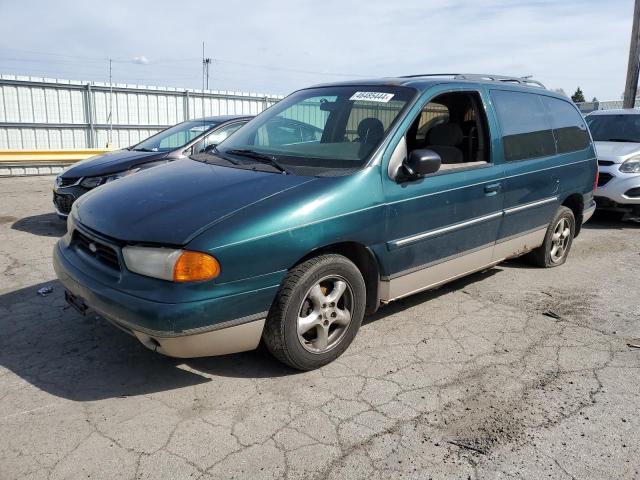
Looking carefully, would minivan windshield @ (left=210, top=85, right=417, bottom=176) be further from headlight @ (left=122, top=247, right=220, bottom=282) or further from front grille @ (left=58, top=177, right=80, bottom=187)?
front grille @ (left=58, top=177, right=80, bottom=187)

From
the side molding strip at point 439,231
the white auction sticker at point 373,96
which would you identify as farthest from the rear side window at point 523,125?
the white auction sticker at point 373,96

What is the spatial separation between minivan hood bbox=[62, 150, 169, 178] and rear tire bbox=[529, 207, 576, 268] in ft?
15.6

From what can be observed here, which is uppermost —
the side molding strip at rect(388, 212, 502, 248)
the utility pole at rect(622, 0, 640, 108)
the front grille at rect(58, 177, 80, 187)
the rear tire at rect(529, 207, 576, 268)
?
the utility pole at rect(622, 0, 640, 108)

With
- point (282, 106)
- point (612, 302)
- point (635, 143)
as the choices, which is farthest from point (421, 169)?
point (635, 143)

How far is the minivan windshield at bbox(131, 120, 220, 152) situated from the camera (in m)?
7.51

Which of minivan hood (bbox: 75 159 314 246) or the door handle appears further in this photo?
the door handle

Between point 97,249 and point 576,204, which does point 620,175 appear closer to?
point 576,204

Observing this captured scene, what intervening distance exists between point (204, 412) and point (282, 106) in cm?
273

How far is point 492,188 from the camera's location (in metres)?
4.30

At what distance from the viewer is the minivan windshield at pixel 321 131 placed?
361cm

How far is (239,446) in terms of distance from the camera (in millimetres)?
2607

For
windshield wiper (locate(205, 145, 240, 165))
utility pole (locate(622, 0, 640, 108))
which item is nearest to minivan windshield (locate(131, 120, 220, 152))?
windshield wiper (locate(205, 145, 240, 165))

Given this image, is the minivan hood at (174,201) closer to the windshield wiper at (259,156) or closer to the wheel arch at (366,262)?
the windshield wiper at (259,156)

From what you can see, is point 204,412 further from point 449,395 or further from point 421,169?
point 421,169
